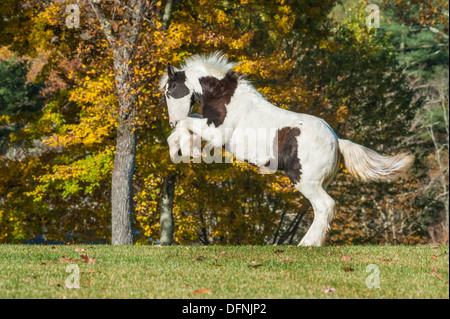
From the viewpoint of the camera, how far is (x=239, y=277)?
6.00 meters

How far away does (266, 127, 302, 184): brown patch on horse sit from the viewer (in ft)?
28.6

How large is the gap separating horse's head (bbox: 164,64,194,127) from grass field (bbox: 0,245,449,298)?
2.15 meters

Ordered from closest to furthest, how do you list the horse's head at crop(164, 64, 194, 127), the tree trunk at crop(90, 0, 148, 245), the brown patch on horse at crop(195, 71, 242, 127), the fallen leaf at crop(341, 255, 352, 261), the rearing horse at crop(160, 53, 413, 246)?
the fallen leaf at crop(341, 255, 352, 261), the rearing horse at crop(160, 53, 413, 246), the brown patch on horse at crop(195, 71, 242, 127), the horse's head at crop(164, 64, 194, 127), the tree trunk at crop(90, 0, 148, 245)

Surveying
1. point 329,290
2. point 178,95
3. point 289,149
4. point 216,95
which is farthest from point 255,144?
point 329,290

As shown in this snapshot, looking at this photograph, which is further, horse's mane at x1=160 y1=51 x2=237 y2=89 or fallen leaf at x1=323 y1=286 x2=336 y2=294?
horse's mane at x1=160 y1=51 x2=237 y2=89

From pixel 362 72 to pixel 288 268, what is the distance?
20.9m

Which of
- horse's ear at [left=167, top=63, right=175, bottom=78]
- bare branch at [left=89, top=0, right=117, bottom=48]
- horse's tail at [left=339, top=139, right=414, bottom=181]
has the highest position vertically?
bare branch at [left=89, top=0, right=117, bottom=48]

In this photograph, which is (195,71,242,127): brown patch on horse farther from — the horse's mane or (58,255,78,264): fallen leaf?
(58,255,78,264): fallen leaf

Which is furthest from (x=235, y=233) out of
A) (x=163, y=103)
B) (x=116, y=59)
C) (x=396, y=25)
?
(x=396, y=25)

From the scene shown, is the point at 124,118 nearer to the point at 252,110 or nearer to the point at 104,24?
the point at 104,24

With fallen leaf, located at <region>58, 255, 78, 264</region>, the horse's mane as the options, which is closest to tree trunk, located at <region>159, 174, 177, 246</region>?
the horse's mane

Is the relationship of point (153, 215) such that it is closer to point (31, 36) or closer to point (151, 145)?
point (151, 145)

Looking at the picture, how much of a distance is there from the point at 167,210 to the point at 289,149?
11.8 meters

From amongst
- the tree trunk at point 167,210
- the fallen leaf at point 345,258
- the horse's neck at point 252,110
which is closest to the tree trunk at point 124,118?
the tree trunk at point 167,210
